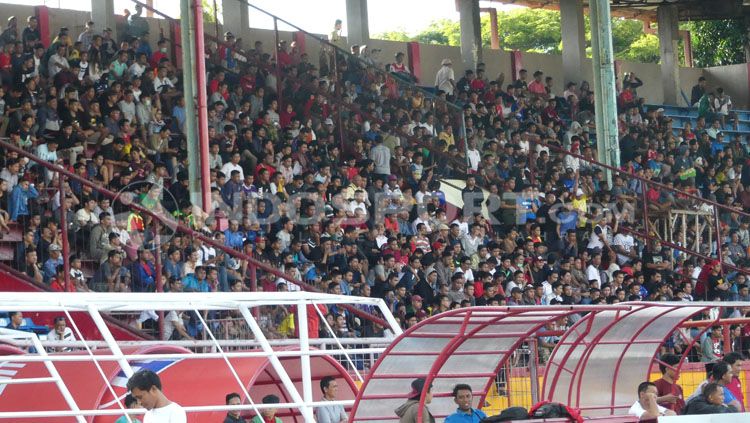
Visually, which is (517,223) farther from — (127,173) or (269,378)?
(269,378)

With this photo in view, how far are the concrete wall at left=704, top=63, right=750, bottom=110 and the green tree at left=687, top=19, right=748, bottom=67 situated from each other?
2.08 meters

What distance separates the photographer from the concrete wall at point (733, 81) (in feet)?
118

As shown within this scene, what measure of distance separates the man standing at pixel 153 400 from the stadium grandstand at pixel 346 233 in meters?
0.02

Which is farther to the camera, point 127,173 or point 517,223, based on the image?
point 517,223

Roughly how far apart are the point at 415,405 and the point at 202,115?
7551 millimetres

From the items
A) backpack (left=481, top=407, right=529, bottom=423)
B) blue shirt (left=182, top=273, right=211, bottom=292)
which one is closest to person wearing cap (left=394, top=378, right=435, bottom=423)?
backpack (left=481, top=407, right=529, bottom=423)

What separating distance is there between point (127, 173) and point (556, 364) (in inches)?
291

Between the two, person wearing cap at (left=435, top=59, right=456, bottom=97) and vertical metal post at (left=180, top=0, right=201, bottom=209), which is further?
person wearing cap at (left=435, top=59, right=456, bottom=97)

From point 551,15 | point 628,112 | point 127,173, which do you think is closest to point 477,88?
point 628,112

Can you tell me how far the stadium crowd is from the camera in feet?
52.8

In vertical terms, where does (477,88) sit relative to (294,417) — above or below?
above

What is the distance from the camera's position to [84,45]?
21.4 m

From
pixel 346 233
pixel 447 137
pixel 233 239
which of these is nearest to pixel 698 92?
pixel 447 137

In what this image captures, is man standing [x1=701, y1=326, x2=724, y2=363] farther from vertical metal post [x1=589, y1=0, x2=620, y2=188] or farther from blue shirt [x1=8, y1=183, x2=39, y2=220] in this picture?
blue shirt [x1=8, y1=183, x2=39, y2=220]
